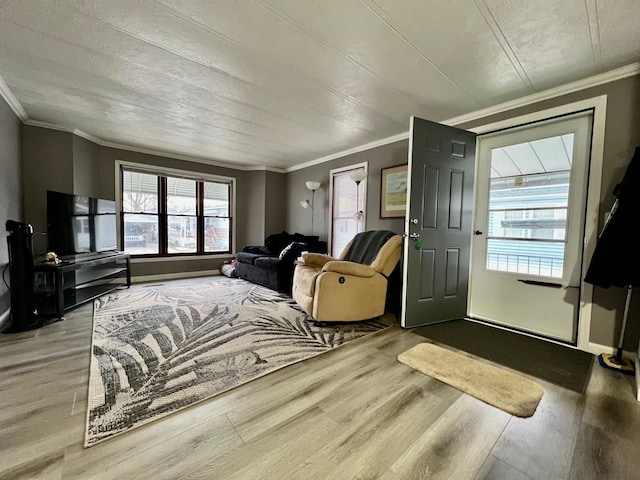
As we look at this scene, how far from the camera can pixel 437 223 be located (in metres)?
2.71

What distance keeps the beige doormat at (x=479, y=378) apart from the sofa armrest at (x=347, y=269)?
0.84 m

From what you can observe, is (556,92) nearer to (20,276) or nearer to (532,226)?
(532,226)

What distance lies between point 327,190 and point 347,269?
251cm

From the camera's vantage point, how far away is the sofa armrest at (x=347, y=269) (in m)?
2.60

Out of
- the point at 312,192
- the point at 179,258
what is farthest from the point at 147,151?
the point at 312,192

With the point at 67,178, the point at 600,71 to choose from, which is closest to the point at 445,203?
the point at 600,71

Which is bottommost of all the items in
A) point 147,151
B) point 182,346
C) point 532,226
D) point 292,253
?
point 182,346

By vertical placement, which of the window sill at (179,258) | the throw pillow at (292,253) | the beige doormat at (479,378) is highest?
the throw pillow at (292,253)

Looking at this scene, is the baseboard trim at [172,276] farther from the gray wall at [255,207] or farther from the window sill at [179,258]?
the gray wall at [255,207]

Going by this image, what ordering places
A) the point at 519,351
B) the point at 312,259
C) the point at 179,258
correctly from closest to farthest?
1. the point at 519,351
2. the point at 312,259
3. the point at 179,258

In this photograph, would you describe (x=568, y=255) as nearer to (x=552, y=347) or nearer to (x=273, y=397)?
(x=552, y=347)

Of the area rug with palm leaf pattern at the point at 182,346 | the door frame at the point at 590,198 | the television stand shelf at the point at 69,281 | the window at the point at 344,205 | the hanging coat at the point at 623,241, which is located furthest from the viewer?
the window at the point at 344,205

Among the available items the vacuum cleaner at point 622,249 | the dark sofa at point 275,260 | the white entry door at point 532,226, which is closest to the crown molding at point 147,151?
the dark sofa at point 275,260

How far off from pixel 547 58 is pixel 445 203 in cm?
131
